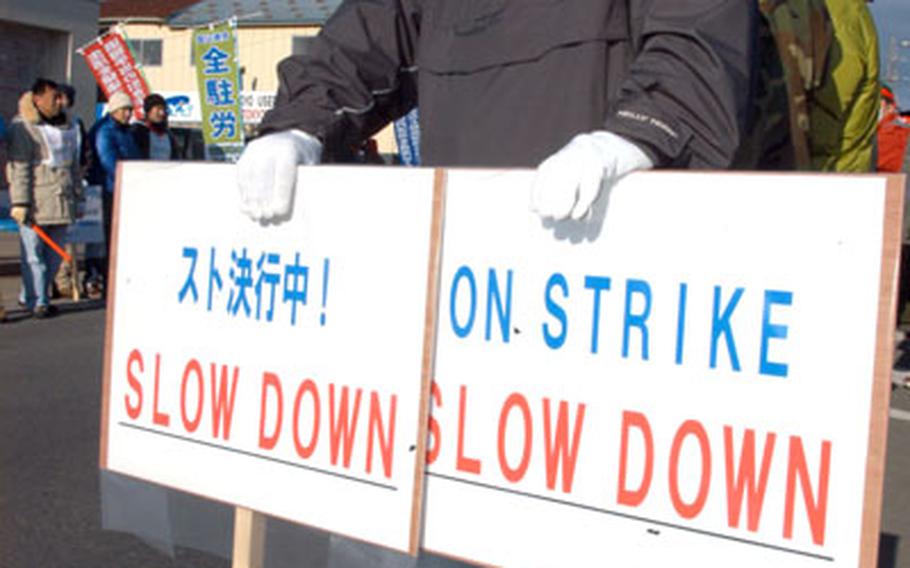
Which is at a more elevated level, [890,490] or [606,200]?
[606,200]

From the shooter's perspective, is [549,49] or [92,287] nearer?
[549,49]

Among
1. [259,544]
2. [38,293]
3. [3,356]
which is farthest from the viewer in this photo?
[38,293]

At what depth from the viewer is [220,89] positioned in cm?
1734

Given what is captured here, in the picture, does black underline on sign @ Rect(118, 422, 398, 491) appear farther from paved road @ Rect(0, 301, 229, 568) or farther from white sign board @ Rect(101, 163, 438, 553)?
paved road @ Rect(0, 301, 229, 568)

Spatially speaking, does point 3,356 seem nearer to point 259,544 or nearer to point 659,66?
point 259,544

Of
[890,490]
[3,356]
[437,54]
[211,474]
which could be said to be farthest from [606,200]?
[3,356]

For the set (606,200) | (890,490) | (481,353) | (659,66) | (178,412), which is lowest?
(890,490)

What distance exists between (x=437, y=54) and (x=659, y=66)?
57 centimetres

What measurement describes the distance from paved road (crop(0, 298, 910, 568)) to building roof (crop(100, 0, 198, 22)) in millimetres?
34383

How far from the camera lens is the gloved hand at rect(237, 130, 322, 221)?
2.06 m

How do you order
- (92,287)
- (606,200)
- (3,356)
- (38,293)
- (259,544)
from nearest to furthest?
(606,200), (259,544), (3,356), (38,293), (92,287)

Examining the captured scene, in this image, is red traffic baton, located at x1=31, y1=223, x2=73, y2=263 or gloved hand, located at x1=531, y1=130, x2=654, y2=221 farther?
red traffic baton, located at x1=31, y1=223, x2=73, y2=263

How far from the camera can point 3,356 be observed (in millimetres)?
6918

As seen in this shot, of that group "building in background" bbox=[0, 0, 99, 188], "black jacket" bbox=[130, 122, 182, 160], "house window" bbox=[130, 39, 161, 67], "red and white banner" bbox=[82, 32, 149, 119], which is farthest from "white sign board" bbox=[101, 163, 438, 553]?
"house window" bbox=[130, 39, 161, 67]
